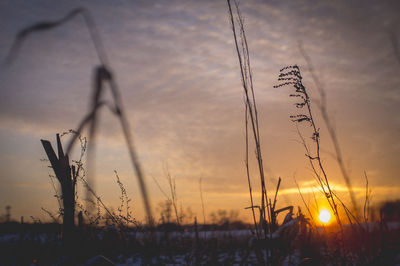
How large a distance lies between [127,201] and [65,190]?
34.7 inches

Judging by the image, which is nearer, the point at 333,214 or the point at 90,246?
the point at 333,214

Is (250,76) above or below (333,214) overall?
above

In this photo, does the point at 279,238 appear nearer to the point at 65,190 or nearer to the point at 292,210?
the point at 292,210

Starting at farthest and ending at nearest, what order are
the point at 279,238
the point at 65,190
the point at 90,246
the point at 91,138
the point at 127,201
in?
1. the point at 90,246
2. the point at 127,201
3. the point at 279,238
4. the point at 65,190
5. the point at 91,138

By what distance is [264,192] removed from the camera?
178 centimetres

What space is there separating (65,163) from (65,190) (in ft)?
0.62

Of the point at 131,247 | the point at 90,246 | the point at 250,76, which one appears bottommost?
the point at 131,247

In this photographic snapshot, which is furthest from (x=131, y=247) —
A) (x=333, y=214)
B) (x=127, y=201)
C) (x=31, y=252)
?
(x=333, y=214)

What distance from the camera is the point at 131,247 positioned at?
5438 millimetres

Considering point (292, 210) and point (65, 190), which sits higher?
point (65, 190)

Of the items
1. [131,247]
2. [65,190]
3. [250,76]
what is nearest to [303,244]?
[250,76]

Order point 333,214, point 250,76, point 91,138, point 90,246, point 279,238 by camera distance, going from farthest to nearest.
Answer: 1. point 90,246
2. point 279,238
3. point 333,214
4. point 250,76
5. point 91,138

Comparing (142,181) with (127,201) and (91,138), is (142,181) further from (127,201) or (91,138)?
(127,201)

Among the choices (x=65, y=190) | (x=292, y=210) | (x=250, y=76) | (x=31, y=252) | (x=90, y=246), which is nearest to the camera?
(x=250, y=76)
